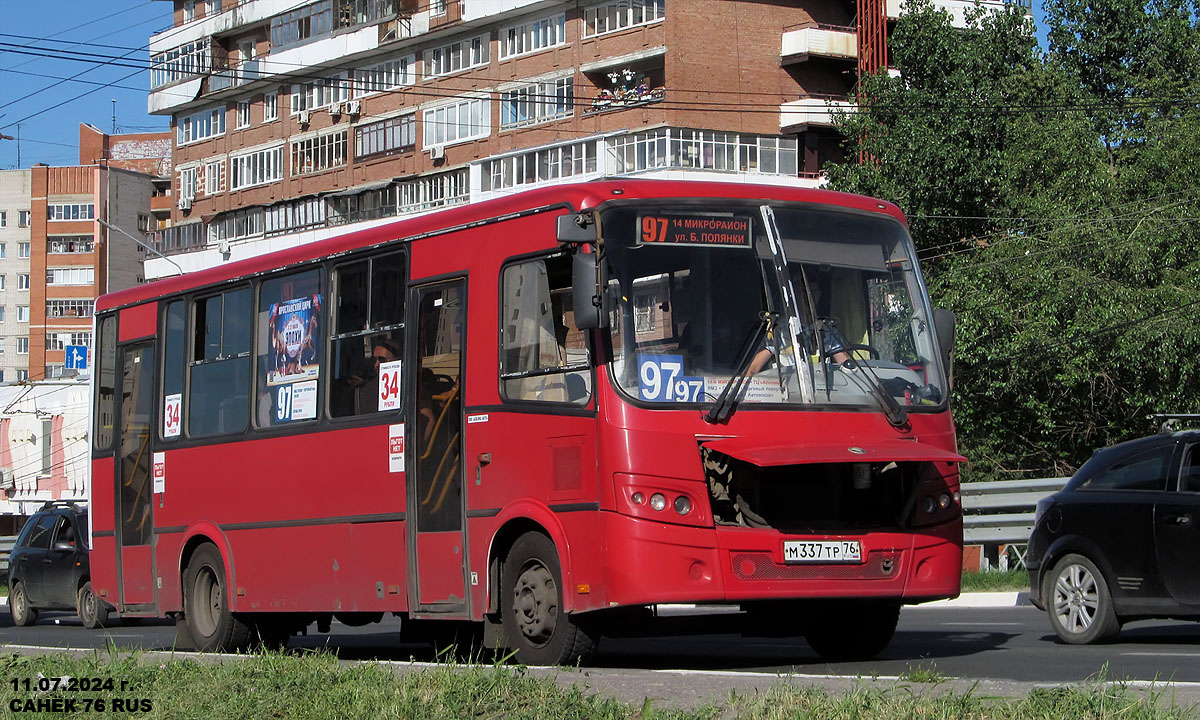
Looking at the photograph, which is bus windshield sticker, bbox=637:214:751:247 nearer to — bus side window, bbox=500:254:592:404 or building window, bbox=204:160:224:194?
bus side window, bbox=500:254:592:404

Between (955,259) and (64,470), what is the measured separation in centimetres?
4889

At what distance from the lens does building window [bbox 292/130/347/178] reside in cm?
7700

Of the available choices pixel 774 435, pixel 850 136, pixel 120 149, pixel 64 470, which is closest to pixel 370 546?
pixel 774 435

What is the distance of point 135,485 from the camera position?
56.2 ft

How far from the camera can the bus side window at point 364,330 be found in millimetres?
13578

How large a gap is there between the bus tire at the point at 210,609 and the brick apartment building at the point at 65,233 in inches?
4348

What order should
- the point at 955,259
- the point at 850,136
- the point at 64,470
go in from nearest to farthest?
the point at 955,259 < the point at 850,136 < the point at 64,470

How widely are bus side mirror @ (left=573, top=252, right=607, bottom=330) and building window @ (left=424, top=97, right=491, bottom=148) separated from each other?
5961 centimetres

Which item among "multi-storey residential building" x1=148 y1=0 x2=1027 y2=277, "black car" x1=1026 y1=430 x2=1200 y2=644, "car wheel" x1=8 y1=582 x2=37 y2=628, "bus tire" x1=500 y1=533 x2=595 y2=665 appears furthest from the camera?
"multi-storey residential building" x1=148 y1=0 x2=1027 y2=277

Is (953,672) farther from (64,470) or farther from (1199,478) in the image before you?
(64,470)

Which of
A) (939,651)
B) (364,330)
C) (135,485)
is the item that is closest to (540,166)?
(135,485)

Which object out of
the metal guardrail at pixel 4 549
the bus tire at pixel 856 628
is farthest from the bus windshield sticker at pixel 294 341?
the metal guardrail at pixel 4 549

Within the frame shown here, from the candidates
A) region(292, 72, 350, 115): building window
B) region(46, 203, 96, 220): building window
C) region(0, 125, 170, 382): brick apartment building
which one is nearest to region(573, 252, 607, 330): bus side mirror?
region(292, 72, 350, 115): building window

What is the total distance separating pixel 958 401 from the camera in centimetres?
4175
